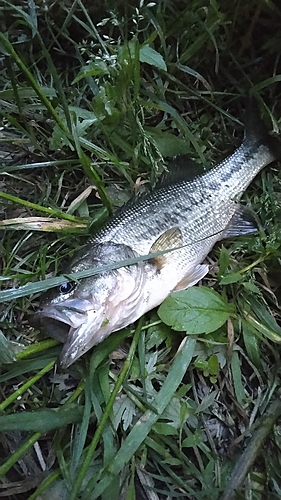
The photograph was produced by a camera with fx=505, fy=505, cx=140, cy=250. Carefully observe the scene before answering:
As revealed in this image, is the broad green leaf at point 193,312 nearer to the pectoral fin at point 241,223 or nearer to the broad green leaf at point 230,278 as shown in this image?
the broad green leaf at point 230,278

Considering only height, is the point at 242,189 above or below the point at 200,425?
above

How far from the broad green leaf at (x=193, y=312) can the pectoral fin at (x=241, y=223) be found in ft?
1.08

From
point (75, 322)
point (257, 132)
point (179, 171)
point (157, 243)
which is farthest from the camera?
point (257, 132)

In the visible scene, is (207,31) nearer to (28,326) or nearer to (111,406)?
(28,326)

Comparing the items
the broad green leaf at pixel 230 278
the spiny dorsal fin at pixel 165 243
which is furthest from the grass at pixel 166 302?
the spiny dorsal fin at pixel 165 243

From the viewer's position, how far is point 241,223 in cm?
209

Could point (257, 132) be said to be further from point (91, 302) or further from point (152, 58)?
point (91, 302)

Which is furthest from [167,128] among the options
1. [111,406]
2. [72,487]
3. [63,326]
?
[72,487]

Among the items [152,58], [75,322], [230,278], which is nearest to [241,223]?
[230,278]

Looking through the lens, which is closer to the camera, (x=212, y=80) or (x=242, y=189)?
(x=242, y=189)

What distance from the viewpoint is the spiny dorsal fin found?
1.84 m

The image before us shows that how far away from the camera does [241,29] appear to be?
2223 mm

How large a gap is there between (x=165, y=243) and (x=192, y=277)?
0.19m

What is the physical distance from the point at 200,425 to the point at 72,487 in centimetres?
52
